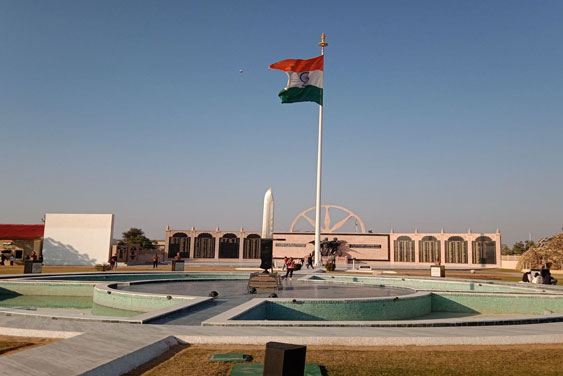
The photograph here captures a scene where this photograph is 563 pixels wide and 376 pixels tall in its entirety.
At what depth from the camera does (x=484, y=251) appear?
60312mm

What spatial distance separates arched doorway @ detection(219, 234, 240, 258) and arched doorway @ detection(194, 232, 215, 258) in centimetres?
128

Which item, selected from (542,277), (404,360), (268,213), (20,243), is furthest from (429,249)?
(404,360)

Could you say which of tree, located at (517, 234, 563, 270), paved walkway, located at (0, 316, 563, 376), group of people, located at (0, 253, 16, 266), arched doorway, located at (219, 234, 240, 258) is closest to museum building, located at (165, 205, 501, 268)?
arched doorway, located at (219, 234, 240, 258)

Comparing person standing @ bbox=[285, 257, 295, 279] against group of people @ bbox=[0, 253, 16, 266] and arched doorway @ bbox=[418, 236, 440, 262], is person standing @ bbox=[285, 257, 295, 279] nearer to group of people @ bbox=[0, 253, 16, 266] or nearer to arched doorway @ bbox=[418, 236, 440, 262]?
group of people @ bbox=[0, 253, 16, 266]

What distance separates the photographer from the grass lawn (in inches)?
267

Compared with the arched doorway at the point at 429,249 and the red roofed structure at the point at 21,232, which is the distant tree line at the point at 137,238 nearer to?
the red roofed structure at the point at 21,232

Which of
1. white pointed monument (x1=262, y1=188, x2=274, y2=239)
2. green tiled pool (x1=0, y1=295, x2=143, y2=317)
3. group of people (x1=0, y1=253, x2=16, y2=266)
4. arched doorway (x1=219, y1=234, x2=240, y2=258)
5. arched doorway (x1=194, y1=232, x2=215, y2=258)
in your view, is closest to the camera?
green tiled pool (x1=0, y1=295, x2=143, y2=317)

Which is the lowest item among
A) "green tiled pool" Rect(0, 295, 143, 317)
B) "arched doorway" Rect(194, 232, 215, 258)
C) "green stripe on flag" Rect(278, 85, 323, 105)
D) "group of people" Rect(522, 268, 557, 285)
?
"green tiled pool" Rect(0, 295, 143, 317)

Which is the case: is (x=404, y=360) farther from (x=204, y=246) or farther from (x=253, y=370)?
(x=204, y=246)

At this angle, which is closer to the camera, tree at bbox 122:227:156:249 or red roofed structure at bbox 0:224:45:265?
red roofed structure at bbox 0:224:45:265

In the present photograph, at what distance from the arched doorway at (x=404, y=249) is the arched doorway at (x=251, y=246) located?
2000 centimetres

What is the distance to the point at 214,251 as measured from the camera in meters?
65.3

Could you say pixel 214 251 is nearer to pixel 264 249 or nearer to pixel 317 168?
pixel 317 168

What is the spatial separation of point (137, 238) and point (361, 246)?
40157 mm
